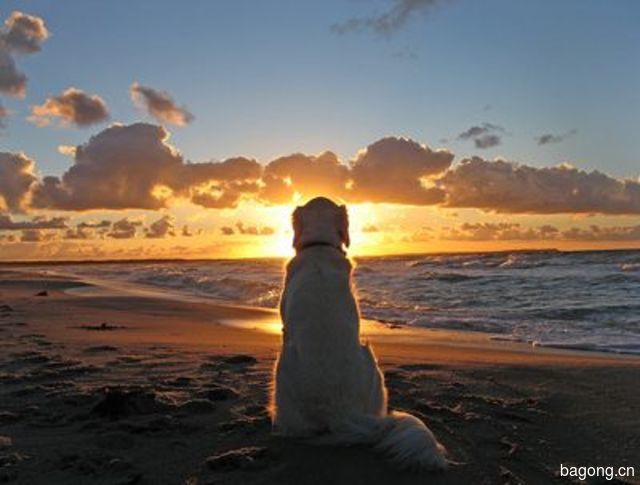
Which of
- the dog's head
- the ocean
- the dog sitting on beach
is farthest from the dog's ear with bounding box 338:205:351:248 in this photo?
the ocean

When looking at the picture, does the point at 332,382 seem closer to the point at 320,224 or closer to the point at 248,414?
the point at 320,224

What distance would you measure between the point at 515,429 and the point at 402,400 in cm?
115

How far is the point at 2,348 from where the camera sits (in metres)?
9.20

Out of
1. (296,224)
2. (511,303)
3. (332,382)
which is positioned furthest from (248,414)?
(511,303)

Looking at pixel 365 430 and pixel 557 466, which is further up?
pixel 365 430

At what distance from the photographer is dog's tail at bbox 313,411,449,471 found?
4.02 meters

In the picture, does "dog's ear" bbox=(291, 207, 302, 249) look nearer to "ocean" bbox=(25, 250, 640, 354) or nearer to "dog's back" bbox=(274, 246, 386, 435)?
"dog's back" bbox=(274, 246, 386, 435)

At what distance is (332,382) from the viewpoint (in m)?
4.27

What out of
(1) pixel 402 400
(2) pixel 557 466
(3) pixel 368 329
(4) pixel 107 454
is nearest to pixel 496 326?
(3) pixel 368 329

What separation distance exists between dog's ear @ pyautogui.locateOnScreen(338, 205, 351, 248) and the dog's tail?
1453 mm

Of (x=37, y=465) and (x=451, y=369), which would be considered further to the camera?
(x=451, y=369)

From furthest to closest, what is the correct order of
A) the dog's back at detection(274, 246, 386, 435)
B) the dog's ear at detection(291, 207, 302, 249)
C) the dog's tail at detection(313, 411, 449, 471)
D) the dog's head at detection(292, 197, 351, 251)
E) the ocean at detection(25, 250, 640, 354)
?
the ocean at detection(25, 250, 640, 354), the dog's ear at detection(291, 207, 302, 249), the dog's head at detection(292, 197, 351, 251), the dog's back at detection(274, 246, 386, 435), the dog's tail at detection(313, 411, 449, 471)

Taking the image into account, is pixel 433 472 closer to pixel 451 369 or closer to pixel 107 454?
pixel 107 454

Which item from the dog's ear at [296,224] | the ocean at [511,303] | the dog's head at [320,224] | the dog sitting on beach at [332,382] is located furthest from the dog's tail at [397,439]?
the ocean at [511,303]
